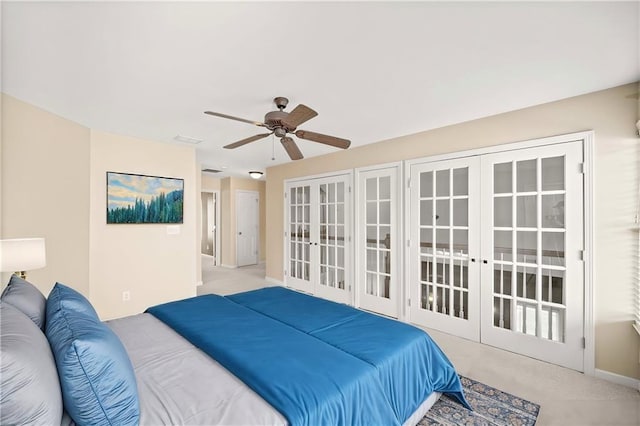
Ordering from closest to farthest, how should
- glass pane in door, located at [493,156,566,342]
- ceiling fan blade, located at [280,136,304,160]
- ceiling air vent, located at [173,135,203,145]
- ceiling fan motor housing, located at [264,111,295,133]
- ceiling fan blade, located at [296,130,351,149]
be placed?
ceiling fan motor housing, located at [264,111,295,133], ceiling fan blade, located at [296,130,351,149], ceiling fan blade, located at [280,136,304,160], glass pane in door, located at [493,156,566,342], ceiling air vent, located at [173,135,203,145]

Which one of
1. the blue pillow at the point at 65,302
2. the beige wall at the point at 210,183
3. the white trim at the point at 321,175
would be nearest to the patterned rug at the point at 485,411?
the blue pillow at the point at 65,302

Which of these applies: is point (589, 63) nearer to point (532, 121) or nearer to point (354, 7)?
point (532, 121)

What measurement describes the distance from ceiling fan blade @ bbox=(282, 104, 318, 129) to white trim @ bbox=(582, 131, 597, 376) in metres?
2.48

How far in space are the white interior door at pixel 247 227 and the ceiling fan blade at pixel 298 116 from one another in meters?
5.77

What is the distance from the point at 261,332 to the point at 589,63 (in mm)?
2992

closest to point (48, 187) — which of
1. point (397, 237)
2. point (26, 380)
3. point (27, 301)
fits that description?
point (27, 301)

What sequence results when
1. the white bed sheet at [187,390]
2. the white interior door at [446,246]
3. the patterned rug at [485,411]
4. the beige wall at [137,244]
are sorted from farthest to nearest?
the beige wall at [137,244] → the white interior door at [446,246] → the patterned rug at [485,411] → the white bed sheet at [187,390]

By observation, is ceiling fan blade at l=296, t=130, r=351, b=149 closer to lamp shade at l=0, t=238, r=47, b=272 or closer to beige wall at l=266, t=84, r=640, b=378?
beige wall at l=266, t=84, r=640, b=378

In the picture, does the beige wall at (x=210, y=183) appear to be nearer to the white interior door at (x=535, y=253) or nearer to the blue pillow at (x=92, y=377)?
the white interior door at (x=535, y=253)

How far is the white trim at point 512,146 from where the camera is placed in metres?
2.55

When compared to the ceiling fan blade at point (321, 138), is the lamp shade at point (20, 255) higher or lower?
lower

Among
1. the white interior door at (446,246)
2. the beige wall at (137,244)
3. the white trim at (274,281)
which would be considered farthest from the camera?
the white trim at (274,281)

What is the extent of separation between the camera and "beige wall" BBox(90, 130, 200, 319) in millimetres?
3600

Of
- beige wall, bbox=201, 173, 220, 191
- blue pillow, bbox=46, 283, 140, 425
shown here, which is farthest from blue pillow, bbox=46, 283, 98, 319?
beige wall, bbox=201, 173, 220, 191
